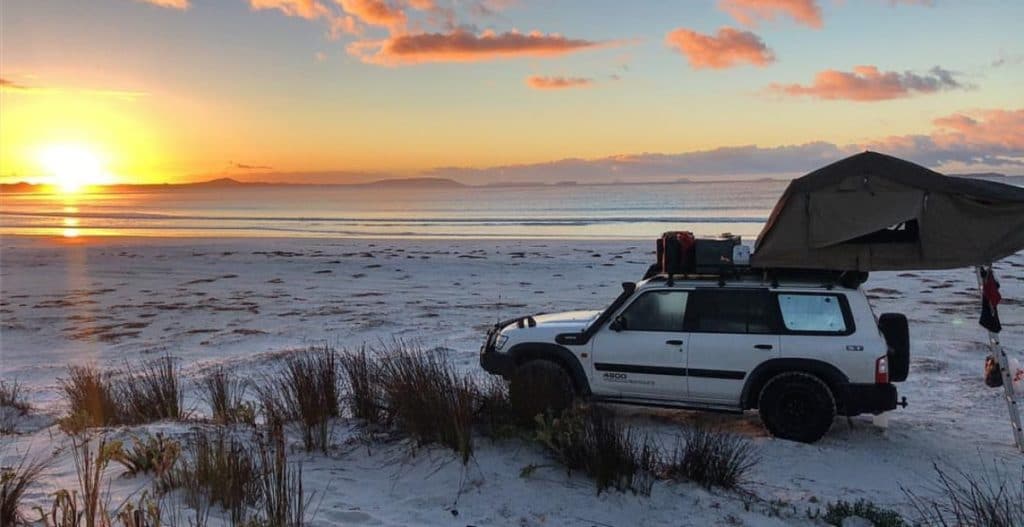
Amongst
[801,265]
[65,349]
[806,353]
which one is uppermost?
[801,265]

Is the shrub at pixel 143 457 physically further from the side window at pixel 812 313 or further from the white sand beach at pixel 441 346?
the side window at pixel 812 313

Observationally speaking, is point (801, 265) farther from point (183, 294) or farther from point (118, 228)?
point (118, 228)

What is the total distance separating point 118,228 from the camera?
188 ft

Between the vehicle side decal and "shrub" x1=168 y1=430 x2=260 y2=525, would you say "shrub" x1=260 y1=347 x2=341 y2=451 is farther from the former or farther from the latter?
the vehicle side decal

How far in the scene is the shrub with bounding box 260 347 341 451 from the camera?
6.78 m

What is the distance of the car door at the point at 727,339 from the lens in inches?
299

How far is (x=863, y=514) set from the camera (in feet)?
17.5

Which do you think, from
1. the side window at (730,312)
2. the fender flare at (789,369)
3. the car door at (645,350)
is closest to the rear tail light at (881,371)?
the fender flare at (789,369)

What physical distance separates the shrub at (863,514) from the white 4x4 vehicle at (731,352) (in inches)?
75.6

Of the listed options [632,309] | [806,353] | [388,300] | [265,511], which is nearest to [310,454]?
[265,511]

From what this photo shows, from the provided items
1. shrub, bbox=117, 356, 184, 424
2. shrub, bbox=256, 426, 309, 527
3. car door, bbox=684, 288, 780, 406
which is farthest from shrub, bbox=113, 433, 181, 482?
car door, bbox=684, 288, 780, 406

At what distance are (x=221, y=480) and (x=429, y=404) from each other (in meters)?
1.90

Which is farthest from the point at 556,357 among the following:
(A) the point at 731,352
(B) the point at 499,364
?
(A) the point at 731,352

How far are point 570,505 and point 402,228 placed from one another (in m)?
50.7
